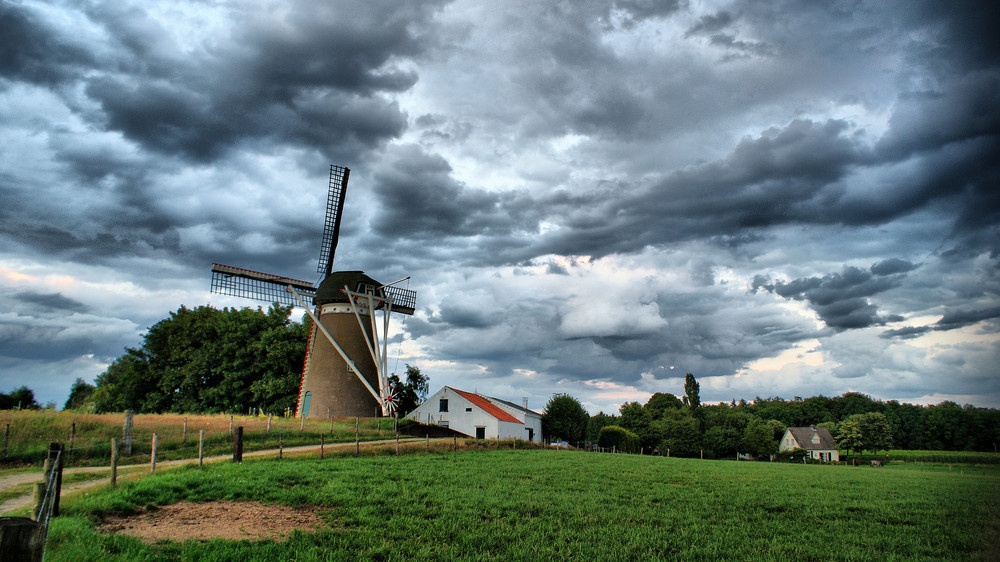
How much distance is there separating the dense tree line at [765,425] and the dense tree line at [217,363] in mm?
34703

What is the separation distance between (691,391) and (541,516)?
96530 mm

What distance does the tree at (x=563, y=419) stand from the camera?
67312 millimetres

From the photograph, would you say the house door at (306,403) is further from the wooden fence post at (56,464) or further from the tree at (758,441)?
the tree at (758,441)

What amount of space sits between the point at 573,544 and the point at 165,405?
5842 cm

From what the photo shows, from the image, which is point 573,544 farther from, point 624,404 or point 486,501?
point 624,404

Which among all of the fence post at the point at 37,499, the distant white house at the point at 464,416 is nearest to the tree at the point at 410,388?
the distant white house at the point at 464,416

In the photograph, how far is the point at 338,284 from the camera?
45.0 meters

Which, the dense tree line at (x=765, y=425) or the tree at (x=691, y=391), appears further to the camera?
the tree at (x=691, y=391)

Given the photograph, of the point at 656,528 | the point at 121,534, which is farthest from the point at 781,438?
the point at 121,534

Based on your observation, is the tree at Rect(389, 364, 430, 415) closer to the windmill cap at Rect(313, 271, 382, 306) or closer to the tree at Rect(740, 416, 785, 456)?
the windmill cap at Rect(313, 271, 382, 306)

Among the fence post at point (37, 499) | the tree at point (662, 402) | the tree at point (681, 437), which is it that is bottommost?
the tree at point (681, 437)

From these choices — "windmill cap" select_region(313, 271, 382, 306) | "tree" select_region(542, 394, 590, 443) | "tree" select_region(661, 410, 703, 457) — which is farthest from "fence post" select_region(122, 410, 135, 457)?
"tree" select_region(661, 410, 703, 457)

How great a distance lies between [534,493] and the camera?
1553 centimetres

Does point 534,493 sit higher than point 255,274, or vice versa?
point 255,274
